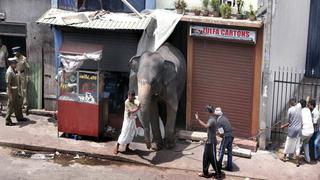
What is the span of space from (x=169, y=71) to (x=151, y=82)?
766mm

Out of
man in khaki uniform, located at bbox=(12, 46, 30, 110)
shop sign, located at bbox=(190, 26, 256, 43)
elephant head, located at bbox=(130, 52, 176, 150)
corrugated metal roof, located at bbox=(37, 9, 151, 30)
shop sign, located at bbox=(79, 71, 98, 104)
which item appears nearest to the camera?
elephant head, located at bbox=(130, 52, 176, 150)

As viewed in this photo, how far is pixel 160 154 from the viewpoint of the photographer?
1362 centimetres

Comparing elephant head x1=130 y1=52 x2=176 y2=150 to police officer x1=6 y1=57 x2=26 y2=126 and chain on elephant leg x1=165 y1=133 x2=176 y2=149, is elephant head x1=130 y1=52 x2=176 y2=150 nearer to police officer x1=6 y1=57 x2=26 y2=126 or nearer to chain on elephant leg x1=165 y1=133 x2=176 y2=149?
chain on elephant leg x1=165 y1=133 x2=176 y2=149

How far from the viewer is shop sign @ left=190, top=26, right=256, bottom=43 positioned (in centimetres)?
1379

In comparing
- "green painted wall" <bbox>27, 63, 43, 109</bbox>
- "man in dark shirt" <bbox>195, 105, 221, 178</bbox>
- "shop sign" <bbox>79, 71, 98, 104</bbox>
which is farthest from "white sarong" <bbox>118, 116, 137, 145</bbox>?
"green painted wall" <bbox>27, 63, 43, 109</bbox>

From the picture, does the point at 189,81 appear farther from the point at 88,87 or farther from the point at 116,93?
the point at 88,87

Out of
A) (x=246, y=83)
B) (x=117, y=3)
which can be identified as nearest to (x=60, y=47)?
(x=117, y=3)

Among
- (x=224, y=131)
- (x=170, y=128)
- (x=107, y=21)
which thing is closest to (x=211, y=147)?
(x=224, y=131)

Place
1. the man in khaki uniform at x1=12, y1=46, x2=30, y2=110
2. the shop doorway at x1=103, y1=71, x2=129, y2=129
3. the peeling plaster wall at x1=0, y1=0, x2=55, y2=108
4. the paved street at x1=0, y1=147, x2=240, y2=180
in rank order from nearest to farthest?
the paved street at x1=0, y1=147, x2=240, y2=180
the shop doorway at x1=103, y1=71, x2=129, y2=129
the man in khaki uniform at x1=12, y1=46, x2=30, y2=110
the peeling plaster wall at x1=0, y1=0, x2=55, y2=108

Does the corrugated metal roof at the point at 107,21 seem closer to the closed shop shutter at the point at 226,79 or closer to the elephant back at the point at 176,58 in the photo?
the elephant back at the point at 176,58

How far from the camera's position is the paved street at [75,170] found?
12461 millimetres

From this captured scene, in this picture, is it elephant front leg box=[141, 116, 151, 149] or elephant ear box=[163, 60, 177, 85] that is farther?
elephant ear box=[163, 60, 177, 85]

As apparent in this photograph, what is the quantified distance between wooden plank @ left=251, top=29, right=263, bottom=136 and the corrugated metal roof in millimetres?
2623

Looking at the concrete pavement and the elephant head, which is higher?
the elephant head
